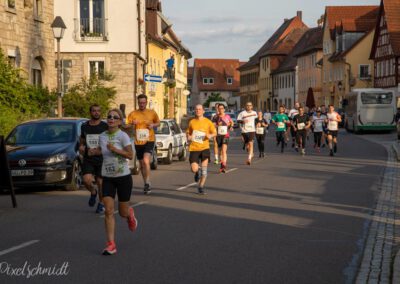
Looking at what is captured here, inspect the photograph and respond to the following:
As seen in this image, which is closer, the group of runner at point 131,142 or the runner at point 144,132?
the group of runner at point 131,142

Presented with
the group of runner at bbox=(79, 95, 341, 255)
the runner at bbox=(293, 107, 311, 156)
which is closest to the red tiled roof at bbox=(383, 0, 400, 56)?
the group of runner at bbox=(79, 95, 341, 255)

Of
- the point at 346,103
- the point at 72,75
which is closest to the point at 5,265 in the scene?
the point at 72,75

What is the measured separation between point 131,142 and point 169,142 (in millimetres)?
15907

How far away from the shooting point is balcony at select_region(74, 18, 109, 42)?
4509 cm

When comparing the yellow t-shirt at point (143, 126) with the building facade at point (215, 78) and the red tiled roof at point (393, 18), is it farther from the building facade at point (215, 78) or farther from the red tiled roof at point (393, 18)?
the building facade at point (215, 78)

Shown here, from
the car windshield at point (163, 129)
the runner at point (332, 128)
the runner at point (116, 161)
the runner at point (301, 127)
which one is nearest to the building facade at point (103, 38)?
the runner at point (301, 127)

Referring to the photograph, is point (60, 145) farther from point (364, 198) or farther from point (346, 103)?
point (346, 103)

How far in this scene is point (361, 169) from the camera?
23.4 m

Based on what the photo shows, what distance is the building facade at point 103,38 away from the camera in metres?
45.0

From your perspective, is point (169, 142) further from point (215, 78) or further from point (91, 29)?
point (215, 78)

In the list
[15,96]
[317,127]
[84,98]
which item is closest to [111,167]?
[15,96]

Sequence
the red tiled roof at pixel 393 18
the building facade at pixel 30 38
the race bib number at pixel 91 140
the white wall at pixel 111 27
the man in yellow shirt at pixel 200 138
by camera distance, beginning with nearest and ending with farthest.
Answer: the race bib number at pixel 91 140
the man in yellow shirt at pixel 200 138
the building facade at pixel 30 38
the white wall at pixel 111 27
the red tiled roof at pixel 393 18

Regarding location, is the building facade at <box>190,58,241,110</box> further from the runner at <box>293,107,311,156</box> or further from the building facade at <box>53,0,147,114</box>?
the runner at <box>293,107,311,156</box>

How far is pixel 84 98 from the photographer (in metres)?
32.4
